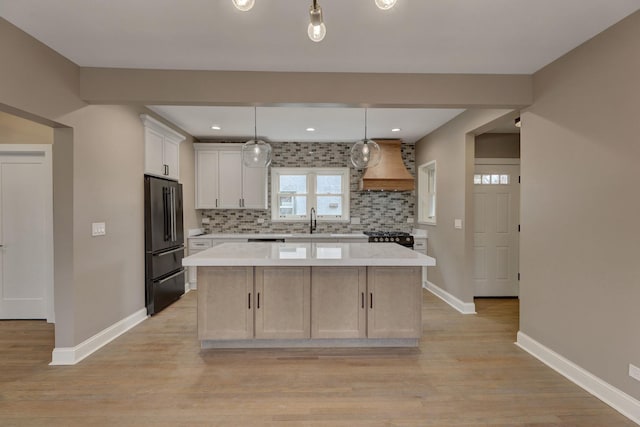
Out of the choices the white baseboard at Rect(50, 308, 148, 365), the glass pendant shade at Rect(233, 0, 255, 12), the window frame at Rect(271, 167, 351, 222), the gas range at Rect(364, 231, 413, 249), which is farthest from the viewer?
the window frame at Rect(271, 167, 351, 222)

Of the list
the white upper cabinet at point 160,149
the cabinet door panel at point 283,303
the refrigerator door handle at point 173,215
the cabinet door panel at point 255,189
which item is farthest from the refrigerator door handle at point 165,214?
the cabinet door panel at point 283,303

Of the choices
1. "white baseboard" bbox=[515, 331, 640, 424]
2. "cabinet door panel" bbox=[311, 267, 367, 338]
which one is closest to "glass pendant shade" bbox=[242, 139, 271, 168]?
"cabinet door panel" bbox=[311, 267, 367, 338]

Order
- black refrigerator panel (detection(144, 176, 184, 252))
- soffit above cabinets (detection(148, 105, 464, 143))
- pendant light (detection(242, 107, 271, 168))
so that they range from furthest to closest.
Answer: soffit above cabinets (detection(148, 105, 464, 143)) < black refrigerator panel (detection(144, 176, 184, 252)) < pendant light (detection(242, 107, 271, 168))

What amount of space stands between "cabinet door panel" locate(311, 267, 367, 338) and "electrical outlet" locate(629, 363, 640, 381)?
1.89m

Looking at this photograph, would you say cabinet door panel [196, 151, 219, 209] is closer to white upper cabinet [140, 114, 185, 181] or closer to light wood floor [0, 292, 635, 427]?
white upper cabinet [140, 114, 185, 181]

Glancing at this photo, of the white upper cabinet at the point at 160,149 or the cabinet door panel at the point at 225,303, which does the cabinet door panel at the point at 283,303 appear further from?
the white upper cabinet at the point at 160,149

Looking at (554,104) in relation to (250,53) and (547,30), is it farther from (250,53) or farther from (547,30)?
(250,53)

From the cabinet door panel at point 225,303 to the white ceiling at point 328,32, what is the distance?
1.96 m

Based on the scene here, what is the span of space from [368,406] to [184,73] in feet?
10.6

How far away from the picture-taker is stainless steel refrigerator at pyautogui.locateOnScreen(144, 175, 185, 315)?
395 cm

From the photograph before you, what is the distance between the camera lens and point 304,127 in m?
4.84

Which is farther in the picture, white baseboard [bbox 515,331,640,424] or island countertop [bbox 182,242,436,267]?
island countertop [bbox 182,242,436,267]

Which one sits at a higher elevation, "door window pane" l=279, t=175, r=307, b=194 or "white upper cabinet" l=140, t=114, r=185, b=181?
"white upper cabinet" l=140, t=114, r=185, b=181

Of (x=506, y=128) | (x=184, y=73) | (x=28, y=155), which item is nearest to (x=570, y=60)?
(x=506, y=128)
